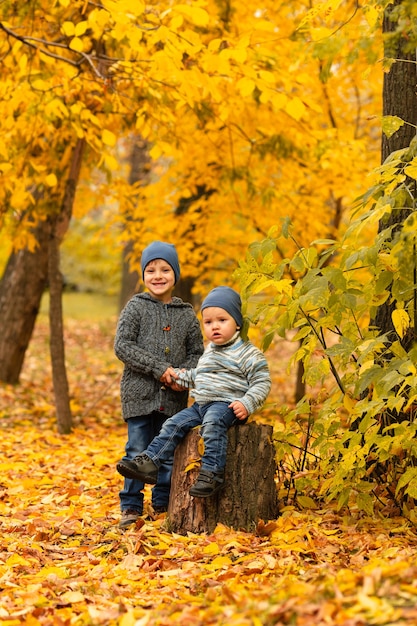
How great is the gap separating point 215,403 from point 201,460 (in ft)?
0.98

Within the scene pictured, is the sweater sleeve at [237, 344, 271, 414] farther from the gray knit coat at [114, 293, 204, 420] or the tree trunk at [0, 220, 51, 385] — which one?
the tree trunk at [0, 220, 51, 385]

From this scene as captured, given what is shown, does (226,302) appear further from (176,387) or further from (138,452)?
(138,452)

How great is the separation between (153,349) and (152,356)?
0.11 metres

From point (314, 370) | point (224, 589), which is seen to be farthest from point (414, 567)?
point (314, 370)

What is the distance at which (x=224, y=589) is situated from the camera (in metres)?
2.86

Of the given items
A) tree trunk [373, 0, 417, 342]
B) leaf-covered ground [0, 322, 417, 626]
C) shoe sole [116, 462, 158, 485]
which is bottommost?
leaf-covered ground [0, 322, 417, 626]

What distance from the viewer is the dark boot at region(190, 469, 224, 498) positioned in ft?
12.2

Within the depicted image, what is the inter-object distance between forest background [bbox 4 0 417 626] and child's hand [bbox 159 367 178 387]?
55 cm

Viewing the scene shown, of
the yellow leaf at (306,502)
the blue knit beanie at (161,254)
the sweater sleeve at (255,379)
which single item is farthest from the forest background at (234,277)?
the blue knit beanie at (161,254)

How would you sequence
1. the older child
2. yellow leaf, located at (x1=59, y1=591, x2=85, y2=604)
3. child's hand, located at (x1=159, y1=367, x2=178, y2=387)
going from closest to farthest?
yellow leaf, located at (x1=59, y1=591, x2=85, y2=604), child's hand, located at (x1=159, y1=367, x2=178, y2=387), the older child

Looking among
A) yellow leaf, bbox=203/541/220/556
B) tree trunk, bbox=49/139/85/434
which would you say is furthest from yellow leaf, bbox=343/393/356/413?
tree trunk, bbox=49/139/85/434

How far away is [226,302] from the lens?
400 centimetres

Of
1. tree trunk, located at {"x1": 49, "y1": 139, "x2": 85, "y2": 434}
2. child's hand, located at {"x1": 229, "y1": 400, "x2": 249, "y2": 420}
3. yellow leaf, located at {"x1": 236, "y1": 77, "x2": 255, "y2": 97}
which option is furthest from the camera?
tree trunk, located at {"x1": 49, "y1": 139, "x2": 85, "y2": 434}

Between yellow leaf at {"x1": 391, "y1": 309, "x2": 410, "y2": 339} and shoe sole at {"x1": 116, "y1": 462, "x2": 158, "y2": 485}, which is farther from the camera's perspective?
shoe sole at {"x1": 116, "y1": 462, "x2": 158, "y2": 485}
